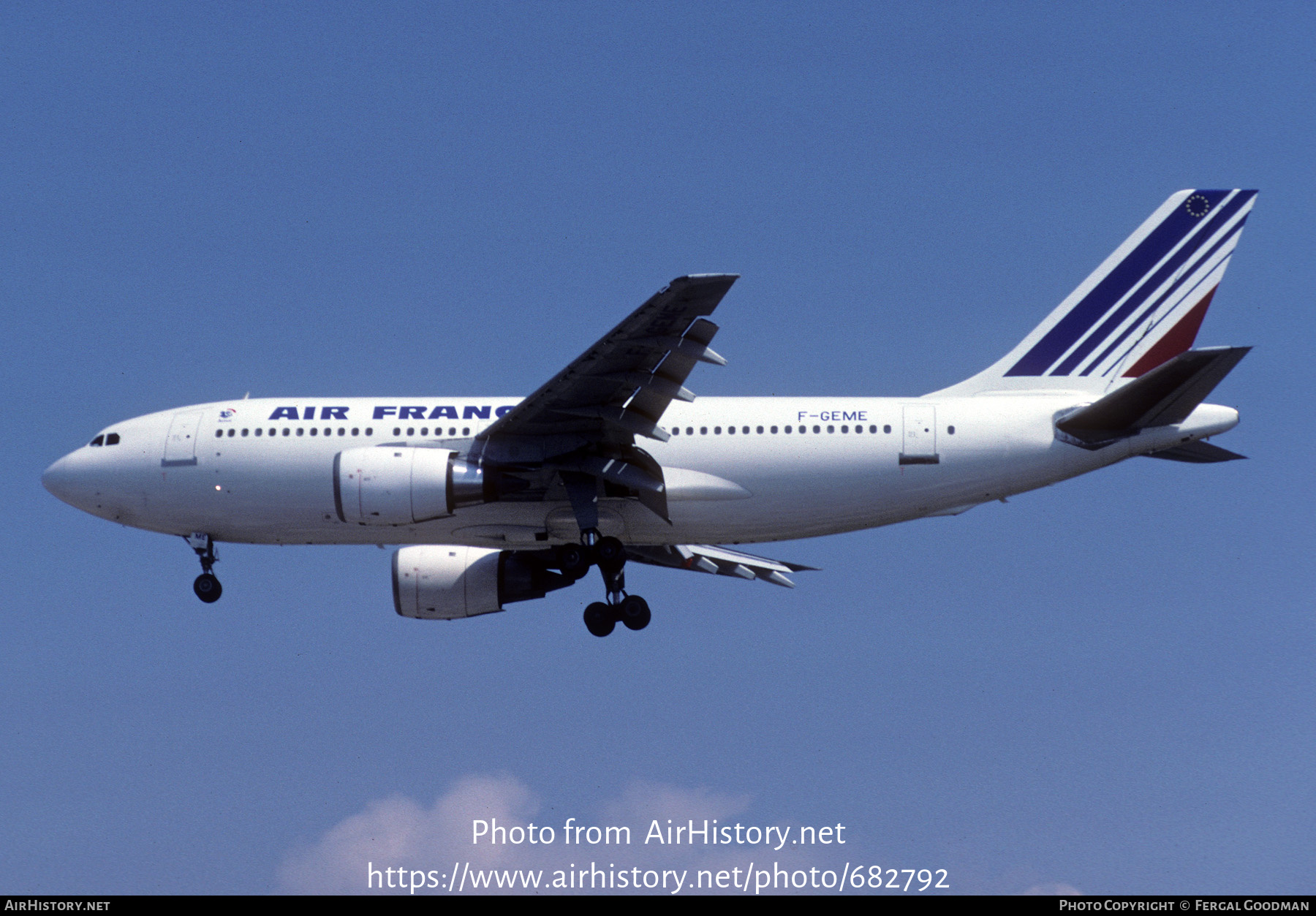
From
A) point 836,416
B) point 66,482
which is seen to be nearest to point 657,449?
point 836,416

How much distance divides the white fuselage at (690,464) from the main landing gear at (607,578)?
439 mm

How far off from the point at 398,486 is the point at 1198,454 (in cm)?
1480

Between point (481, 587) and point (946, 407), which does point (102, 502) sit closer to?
point (481, 587)

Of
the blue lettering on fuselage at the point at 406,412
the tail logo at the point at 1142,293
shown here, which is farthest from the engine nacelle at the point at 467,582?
the tail logo at the point at 1142,293

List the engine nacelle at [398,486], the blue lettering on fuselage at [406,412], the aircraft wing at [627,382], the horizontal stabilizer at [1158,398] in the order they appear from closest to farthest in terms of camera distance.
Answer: the aircraft wing at [627,382], the horizontal stabilizer at [1158,398], the engine nacelle at [398,486], the blue lettering on fuselage at [406,412]

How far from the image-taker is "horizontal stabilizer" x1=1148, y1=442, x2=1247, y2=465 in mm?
29578

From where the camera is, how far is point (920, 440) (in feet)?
96.9

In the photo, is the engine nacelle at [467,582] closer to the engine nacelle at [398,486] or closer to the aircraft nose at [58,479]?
the engine nacelle at [398,486]

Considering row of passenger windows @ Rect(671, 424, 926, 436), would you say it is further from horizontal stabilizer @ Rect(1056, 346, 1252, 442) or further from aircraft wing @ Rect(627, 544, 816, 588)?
aircraft wing @ Rect(627, 544, 816, 588)

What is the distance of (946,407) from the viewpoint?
30031 mm

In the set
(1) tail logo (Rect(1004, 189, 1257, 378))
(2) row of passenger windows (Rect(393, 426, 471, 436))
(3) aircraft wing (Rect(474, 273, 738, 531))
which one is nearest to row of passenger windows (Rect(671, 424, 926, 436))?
(3) aircraft wing (Rect(474, 273, 738, 531))

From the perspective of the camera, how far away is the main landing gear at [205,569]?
31922mm

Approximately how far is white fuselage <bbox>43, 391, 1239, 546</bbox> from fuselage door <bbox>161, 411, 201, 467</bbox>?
40 mm
